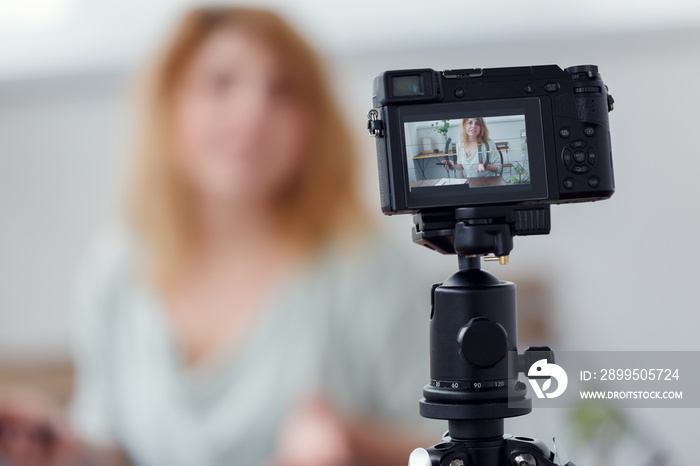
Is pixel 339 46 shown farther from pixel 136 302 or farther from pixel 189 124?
pixel 136 302

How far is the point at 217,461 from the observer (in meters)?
1.97

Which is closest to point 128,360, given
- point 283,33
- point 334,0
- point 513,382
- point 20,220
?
point 20,220

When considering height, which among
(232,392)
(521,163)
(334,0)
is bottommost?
(232,392)

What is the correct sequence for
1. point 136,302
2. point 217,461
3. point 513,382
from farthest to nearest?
point 136,302 < point 217,461 < point 513,382

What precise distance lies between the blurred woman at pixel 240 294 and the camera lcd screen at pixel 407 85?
4.08 feet

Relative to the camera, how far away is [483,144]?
82 centimetres

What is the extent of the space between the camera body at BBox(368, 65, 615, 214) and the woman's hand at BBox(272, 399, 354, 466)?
4.10 ft

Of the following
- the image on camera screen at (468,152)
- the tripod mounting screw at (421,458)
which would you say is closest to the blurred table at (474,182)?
the image on camera screen at (468,152)

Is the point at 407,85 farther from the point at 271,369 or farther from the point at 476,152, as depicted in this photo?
the point at 271,369

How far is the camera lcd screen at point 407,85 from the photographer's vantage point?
2.69 feet

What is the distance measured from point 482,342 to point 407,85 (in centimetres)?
27

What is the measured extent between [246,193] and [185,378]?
51 centimetres

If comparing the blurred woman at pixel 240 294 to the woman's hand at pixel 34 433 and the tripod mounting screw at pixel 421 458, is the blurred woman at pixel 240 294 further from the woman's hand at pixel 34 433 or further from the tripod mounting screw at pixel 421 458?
the tripod mounting screw at pixel 421 458

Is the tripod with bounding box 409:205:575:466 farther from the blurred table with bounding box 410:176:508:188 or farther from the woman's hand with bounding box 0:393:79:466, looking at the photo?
the woman's hand with bounding box 0:393:79:466
